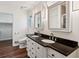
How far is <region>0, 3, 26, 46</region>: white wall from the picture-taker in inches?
190

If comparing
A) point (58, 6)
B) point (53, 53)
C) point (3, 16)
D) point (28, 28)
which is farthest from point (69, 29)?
point (3, 16)

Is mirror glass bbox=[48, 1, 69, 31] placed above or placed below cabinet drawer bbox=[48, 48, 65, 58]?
above

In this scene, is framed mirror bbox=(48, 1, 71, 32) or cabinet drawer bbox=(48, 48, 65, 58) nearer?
cabinet drawer bbox=(48, 48, 65, 58)

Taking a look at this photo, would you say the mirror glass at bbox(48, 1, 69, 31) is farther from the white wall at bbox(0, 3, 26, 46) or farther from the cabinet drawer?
the white wall at bbox(0, 3, 26, 46)

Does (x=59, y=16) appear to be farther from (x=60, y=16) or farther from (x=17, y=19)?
(x=17, y=19)

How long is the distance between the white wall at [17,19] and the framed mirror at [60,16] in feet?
9.29

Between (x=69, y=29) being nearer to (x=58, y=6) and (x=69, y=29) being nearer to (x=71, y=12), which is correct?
(x=71, y=12)

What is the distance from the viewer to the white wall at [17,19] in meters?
4.82

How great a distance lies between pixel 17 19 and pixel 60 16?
352cm

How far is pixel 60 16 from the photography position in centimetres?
216

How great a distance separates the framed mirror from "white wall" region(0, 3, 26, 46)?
2.83 m

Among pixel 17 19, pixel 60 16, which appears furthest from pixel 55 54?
pixel 17 19

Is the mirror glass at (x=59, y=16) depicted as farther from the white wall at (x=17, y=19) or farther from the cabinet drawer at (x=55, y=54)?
the white wall at (x=17, y=19)

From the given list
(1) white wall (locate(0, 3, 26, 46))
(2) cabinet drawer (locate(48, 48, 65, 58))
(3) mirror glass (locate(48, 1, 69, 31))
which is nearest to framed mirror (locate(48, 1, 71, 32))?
(3) mirror glass (locate(48, 1, 69, 31))
